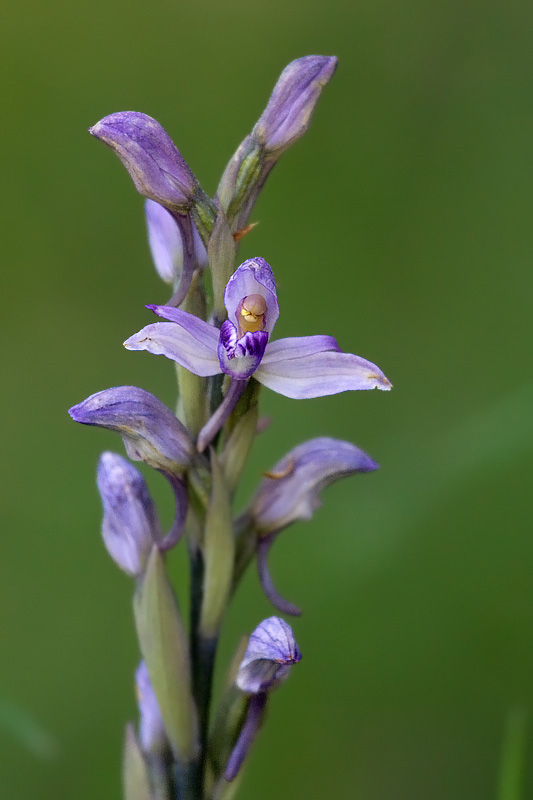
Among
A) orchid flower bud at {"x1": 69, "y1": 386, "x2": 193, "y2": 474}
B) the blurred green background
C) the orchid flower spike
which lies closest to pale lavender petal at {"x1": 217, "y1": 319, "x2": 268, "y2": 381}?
orchid flower bud at {"x1": 69, "y1": 386, "x2": 193, "y2": 474}

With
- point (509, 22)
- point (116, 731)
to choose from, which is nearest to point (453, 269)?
point (509, 22)

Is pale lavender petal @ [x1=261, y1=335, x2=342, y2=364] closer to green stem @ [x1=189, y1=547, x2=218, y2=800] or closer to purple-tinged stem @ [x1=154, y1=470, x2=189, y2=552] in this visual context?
purple-tinged stem @ [x1=154, y1=470, x2=189, y2=552]

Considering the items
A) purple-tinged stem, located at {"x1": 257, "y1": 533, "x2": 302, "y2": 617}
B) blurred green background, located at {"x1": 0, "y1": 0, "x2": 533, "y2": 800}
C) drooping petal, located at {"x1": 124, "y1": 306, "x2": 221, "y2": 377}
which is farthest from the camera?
blurred green background, located at {"x1": 0, "y1": 0, "x2": 533, "y2": 800}

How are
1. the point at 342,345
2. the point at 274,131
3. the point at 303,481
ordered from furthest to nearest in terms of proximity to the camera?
the point at 342,345
the point at 303,481
the point at 274,131

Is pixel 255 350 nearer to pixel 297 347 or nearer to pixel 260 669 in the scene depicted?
pixel 297 347

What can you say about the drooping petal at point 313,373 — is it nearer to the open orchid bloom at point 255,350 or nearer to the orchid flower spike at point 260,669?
the open orchid bloom at point 255,350

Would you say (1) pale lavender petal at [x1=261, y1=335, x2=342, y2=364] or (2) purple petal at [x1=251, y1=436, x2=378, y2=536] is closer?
(1) pale lavender petal at [x1=261, y1=335, x2=342, y2=364]

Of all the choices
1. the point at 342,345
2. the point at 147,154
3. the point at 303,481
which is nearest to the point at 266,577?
the point at 303,481
